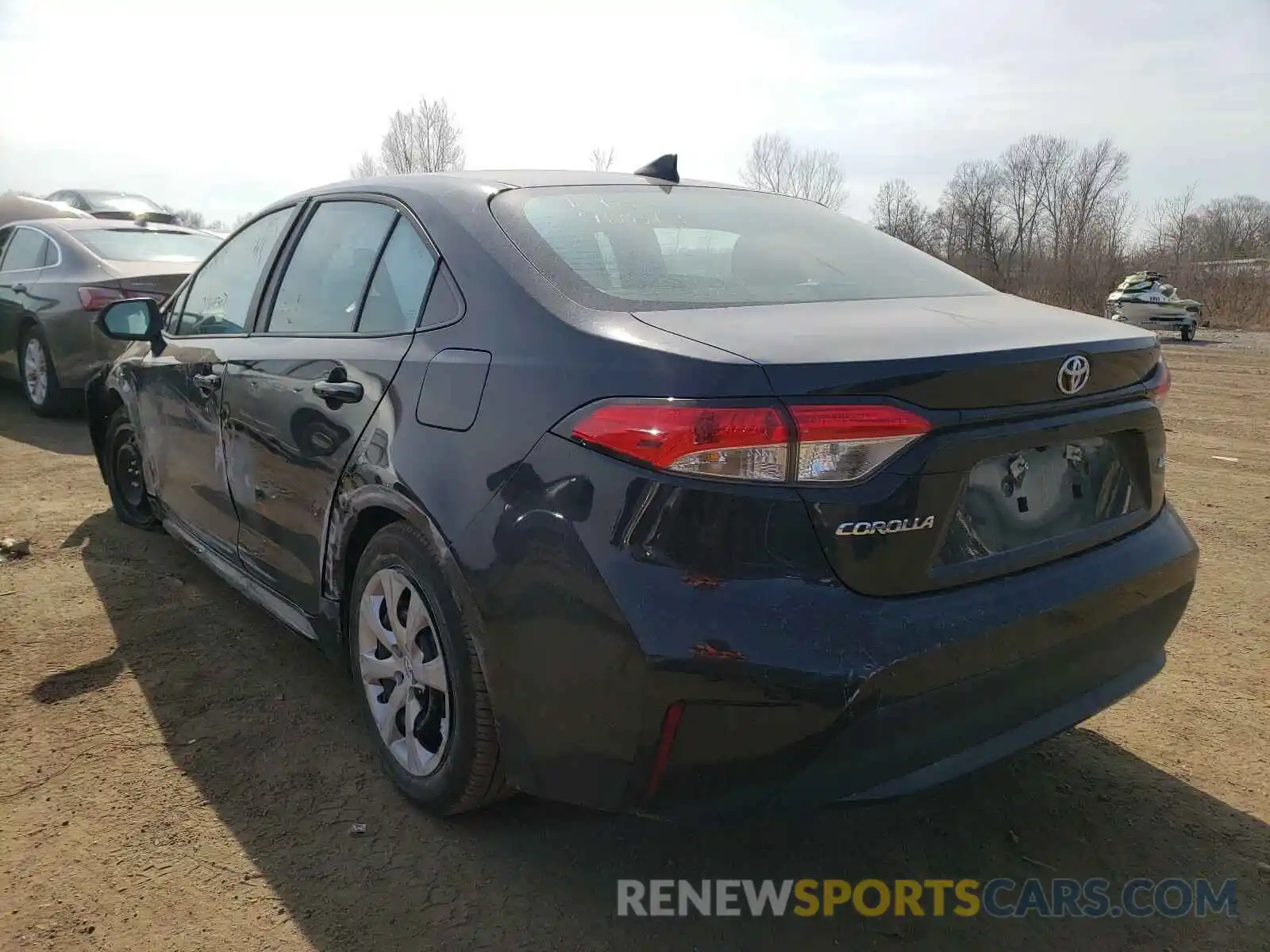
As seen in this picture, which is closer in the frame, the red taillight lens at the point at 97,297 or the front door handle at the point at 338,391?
the front door handle at the point at 338,391

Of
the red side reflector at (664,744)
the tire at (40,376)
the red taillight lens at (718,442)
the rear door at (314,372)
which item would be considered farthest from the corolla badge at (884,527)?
the tire at (40,376)

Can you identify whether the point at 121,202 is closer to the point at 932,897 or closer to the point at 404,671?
the point at 404,671

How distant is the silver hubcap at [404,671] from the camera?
2.32 meters

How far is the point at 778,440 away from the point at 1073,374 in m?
0.76

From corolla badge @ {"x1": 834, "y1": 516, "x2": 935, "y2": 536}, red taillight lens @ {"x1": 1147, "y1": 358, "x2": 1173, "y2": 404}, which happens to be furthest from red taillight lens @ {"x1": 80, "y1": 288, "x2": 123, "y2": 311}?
red taillight lens @ {"x1": 1147, "y1": 358, "x2": 1173, "y2": 404}

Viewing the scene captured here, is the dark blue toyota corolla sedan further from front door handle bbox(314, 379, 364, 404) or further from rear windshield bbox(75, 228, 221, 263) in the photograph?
rear windshield bbox(75, 228, 221, 263)

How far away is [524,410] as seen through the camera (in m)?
1.98

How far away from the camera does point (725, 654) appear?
1.70 m

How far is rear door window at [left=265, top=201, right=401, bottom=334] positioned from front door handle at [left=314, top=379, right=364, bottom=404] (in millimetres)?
180

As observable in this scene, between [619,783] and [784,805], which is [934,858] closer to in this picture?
[784,805]

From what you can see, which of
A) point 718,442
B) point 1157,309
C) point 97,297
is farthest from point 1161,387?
point 1157,309

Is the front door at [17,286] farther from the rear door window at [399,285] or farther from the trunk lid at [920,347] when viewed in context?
the trunk lid at [920,347]

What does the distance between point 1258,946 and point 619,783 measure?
1438 millimetres

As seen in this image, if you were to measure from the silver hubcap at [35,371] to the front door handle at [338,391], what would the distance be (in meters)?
6.01
